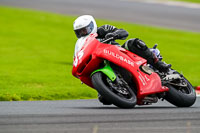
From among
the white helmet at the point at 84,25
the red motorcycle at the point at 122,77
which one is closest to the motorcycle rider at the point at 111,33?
the white helmet at the point at 84,25

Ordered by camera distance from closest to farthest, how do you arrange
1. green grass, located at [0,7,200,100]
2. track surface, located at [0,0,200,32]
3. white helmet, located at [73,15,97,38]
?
white helmet, located at [73,15,97,38]
green grass, located at [0,7,200,100]
track surface, located at [0,0,200,32]

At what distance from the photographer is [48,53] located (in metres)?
18.0

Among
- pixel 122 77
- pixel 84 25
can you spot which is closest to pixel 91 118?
pixel 122 77

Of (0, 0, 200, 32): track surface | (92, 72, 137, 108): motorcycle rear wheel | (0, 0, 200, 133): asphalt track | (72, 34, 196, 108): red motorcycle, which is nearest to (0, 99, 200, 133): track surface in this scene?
(0, 0, 200, 133): asphalt track

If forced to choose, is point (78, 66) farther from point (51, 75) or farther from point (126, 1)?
point (126, 1)

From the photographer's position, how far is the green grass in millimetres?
11875

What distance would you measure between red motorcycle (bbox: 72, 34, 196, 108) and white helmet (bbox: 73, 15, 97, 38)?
0.47 feet

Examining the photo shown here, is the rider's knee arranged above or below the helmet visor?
below

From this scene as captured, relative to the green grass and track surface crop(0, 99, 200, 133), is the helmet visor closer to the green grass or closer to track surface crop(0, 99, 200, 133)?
track surface crop(0, 99, 200, 133)

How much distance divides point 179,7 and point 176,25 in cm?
451

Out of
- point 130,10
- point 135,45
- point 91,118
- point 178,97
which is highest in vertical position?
point 135,45

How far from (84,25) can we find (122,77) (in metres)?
1.00

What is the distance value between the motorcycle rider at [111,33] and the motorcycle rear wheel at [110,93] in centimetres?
76

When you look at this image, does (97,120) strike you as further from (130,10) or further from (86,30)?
(130,10)
